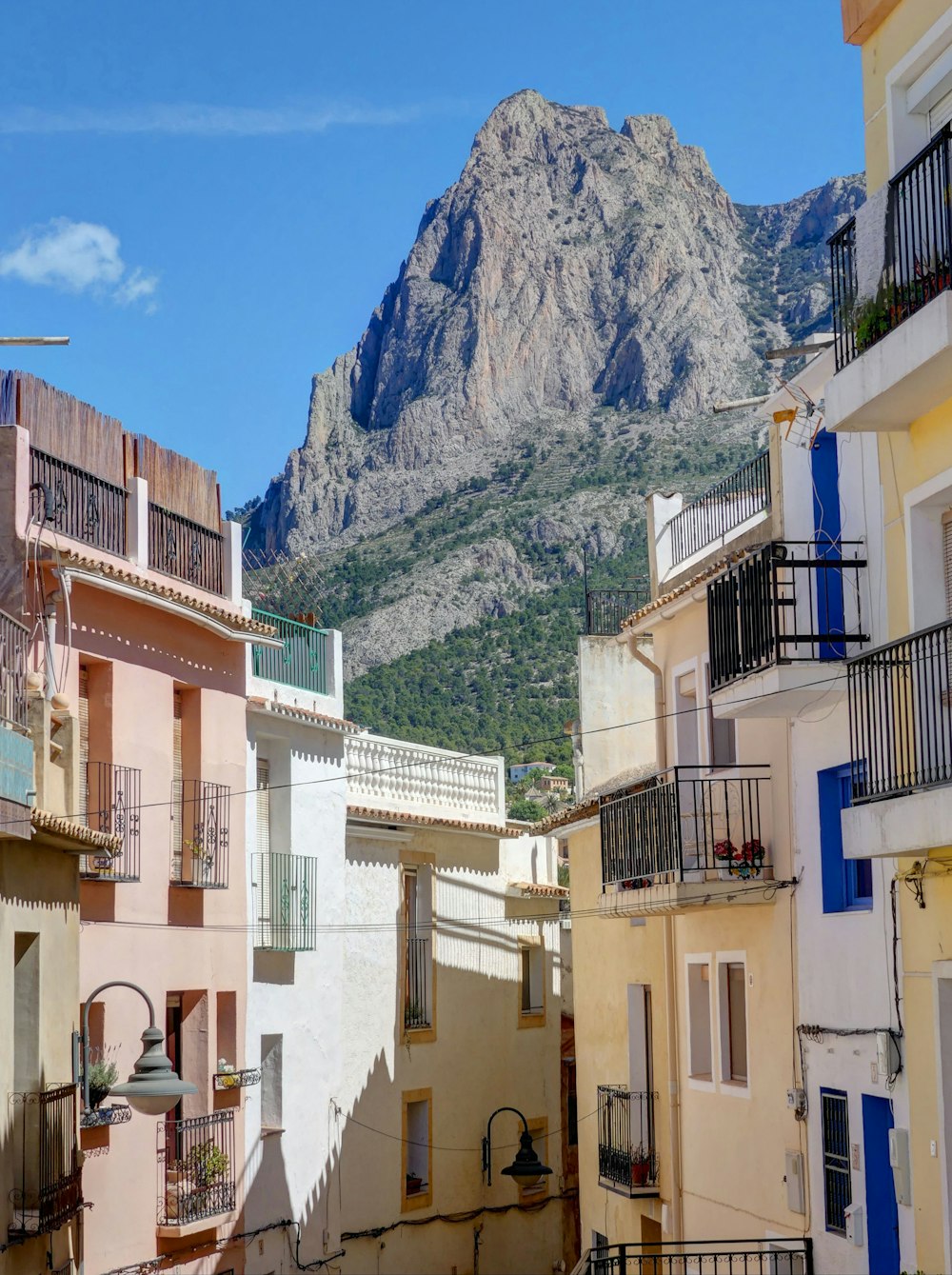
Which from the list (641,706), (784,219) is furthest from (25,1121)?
(784,219)

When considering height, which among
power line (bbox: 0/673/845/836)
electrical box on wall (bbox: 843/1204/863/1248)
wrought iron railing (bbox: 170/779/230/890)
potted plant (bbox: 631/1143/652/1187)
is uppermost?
power line (bbox: 0/673/845/836)

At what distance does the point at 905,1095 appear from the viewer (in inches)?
581

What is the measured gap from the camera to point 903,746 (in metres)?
12.0

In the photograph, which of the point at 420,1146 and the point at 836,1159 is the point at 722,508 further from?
the point at 420,1146

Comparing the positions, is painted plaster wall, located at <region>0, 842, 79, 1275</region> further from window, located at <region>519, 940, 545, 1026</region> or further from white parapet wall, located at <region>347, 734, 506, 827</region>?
window, located at <region>519, 940, 545, 1026</region>

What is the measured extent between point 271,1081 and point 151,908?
463cm

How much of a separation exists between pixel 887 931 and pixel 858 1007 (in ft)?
3.52

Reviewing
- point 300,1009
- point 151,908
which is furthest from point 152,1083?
point 300,1009

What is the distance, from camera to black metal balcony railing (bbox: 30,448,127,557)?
1883cm

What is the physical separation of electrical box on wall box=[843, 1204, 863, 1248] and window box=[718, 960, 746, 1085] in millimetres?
3641

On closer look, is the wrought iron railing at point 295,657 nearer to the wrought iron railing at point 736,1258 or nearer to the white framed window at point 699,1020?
the white framed window at point 699,1020

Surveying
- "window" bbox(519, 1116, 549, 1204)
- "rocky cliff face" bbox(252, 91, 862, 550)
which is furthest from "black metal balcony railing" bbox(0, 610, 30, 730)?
"rocky cliff face" bbox(252, 91, 862, 550)

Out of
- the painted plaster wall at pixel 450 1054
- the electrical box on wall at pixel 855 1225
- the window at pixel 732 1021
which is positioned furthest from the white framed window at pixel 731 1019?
the painted plaster wall at pixel 450 1054

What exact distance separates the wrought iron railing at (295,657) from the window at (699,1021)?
7.16m
